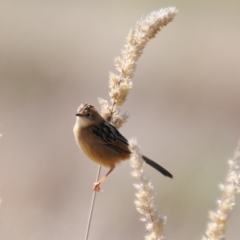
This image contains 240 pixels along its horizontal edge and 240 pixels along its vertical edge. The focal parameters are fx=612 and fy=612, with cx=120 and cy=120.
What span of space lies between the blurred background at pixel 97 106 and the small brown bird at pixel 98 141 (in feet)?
4.66

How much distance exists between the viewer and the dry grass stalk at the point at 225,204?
98.0 inches

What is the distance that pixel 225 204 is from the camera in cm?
250

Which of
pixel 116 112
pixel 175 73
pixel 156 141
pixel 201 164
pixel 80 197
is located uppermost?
pixel 175 73

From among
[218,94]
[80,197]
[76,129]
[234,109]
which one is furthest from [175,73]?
[76,129]

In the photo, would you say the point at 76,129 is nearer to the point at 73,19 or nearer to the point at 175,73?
the point at 175,73

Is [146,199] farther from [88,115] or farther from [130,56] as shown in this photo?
[88,115]

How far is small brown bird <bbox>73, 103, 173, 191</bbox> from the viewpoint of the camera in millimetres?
5172

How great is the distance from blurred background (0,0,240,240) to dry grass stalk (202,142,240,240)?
3.82 metres

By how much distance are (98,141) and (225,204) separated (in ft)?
9.45

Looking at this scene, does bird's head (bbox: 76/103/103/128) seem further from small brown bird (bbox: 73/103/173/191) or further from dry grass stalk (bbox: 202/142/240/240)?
dry grass stalk (bbox: 202/142/240/240)

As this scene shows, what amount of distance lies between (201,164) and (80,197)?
1.84 m

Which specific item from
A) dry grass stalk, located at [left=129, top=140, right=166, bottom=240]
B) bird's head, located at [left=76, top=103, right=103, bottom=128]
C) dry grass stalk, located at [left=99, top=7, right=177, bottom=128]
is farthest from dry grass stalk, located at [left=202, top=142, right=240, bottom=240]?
bird's head, located at [left=76, top=103, right=103, bottom=128]

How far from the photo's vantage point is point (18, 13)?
60.1 ft

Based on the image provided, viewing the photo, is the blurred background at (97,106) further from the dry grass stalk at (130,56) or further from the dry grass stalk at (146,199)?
the dry grass stalk at (146,199)
